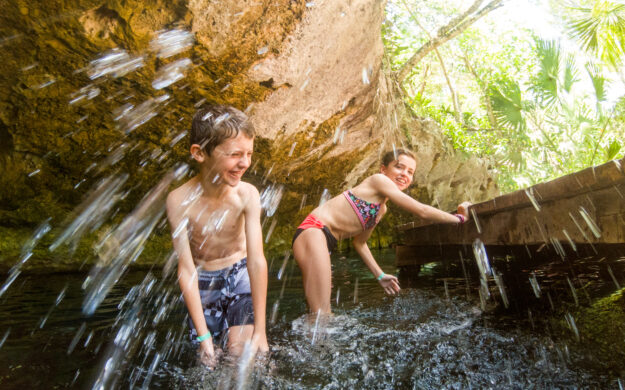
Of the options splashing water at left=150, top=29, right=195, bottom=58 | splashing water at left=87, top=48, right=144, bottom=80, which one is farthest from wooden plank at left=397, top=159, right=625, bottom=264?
splashing water at left=87, top=48, right=144, bottom=80

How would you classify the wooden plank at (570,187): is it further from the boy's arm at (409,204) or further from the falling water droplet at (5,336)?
the falling water droplet at (5,336)

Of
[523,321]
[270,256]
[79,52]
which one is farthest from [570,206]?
[270,256]

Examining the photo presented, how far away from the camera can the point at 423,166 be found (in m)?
9.79

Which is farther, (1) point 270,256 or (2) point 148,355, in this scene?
(1) point 270,256

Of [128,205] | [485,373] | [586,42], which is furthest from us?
[586,42]

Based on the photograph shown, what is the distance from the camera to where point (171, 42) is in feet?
13.7

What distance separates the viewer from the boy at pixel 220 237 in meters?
2.08

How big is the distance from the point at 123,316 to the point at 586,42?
9.89m

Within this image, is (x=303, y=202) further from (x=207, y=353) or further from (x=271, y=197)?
(x=207, y=353)

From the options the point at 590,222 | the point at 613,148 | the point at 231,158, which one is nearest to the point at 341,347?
the point at 231,158

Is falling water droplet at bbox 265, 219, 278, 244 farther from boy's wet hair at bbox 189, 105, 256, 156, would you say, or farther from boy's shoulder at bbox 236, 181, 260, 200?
boy's wet hair at bbox 189, 105, 256, 156

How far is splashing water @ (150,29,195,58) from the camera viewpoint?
4.06m

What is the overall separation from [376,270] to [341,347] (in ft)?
4.78

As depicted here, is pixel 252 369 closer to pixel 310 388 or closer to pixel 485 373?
pixel 310 388
